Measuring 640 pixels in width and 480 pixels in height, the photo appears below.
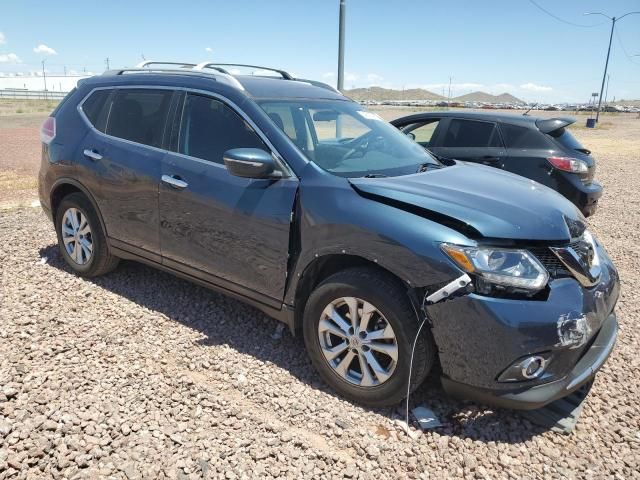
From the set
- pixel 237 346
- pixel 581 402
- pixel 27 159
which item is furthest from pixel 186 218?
pixel 27 159

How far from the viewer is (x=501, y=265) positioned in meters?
2.56

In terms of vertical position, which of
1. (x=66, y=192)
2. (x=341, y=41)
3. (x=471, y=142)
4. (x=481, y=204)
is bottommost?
(x=66, y=192)

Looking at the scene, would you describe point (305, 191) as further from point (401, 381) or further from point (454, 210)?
point (401, 381)

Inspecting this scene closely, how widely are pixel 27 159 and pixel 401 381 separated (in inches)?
558

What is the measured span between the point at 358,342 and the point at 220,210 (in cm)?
129

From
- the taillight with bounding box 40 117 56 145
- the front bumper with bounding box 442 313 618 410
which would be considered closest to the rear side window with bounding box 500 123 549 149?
the front bumper with bounding box 442 313 618 410

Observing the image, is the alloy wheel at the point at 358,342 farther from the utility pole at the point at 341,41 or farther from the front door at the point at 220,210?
the utility pole at the point at 341,41

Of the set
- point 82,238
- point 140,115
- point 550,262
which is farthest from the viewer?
point 82,238

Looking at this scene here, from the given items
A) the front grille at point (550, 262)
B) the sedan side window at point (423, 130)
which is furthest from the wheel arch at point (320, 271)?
the sedan side window at point (423, 130)

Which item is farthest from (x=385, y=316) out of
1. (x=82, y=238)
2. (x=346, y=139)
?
(x=82, y=238)

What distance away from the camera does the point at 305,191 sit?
3105 mm

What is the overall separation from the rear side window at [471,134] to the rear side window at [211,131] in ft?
14.7

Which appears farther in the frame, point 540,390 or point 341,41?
point 341,41

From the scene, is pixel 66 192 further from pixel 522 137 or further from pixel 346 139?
pixel 522 137
